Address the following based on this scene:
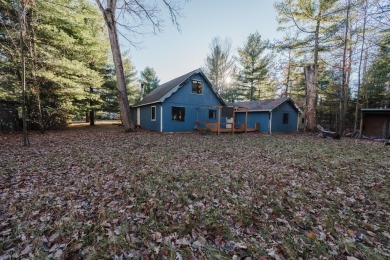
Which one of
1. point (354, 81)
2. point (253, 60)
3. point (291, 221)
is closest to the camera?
point (291, 221)

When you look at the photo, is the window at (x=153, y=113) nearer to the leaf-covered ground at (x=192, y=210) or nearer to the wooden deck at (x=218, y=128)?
the wooden deck at (x=218, y=128)

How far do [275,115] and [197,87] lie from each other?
26.9 feet

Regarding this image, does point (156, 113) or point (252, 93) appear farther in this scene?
point (252, 93)

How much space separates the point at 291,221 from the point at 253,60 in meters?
26.5

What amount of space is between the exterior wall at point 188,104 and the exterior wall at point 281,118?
6.02 metres

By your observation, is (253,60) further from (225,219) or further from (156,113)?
(225,219)

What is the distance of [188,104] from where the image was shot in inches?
619

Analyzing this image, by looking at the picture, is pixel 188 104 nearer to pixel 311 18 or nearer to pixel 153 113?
pixel 153 113

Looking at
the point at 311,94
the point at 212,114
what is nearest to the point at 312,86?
the point at 311,94

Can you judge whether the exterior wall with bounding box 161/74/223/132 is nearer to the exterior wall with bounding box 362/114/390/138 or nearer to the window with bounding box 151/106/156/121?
the window with bounding box 151/106/156/121

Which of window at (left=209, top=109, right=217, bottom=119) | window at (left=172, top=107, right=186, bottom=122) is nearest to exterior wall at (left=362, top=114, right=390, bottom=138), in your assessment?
window at (left=209, top=109, right=217, bottom=119)

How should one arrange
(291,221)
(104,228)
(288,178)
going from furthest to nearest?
1. (288,178)
2. (291,221)
3. (104,228)

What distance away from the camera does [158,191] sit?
3822mm

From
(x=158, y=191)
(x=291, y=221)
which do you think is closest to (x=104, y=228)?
(x=158, y=191)
